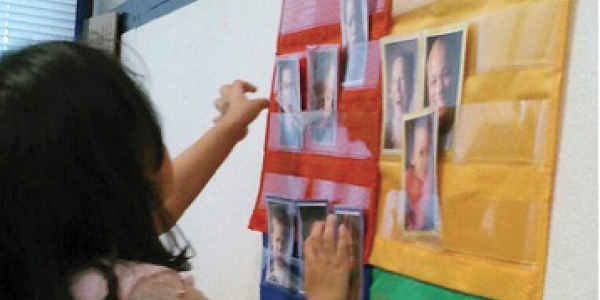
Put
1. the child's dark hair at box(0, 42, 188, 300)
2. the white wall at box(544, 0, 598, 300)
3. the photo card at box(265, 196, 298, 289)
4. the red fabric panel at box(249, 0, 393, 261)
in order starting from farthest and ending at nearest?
1. the photo card at box(265, 196, 298, 289)
2. the red fabric panel at box(249, 0, 393, 261)
3. the child's dark hair at box(0, 42, 188, 300)
4. the white wall at box(544, 0, 598, 300)

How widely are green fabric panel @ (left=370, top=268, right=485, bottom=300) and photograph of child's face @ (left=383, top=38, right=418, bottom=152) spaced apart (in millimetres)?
143

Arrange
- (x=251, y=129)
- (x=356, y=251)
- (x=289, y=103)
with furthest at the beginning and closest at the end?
(x=251, y=129)
(x=289, y=103)
(x=356, y=251)

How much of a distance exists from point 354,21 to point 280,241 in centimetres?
32

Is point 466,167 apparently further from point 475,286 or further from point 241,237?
point 241,237

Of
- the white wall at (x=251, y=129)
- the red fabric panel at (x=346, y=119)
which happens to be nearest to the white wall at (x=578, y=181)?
the white wall at (x=251, y=129)

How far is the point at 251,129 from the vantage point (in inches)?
40.8

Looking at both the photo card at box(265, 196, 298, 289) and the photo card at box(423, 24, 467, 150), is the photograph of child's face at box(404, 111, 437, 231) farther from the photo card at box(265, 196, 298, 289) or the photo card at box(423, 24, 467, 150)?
the photo card at box(265, 196, 298, 289)

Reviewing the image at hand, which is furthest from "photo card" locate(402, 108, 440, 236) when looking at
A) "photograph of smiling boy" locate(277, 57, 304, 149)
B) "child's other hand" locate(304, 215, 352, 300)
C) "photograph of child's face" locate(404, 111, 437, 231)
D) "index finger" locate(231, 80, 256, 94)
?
"index finger" locate(231, 80, 256, 94)

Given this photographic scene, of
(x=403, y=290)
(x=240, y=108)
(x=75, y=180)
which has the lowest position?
(x=403, y=290)

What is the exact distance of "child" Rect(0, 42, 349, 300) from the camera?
0.62 metres

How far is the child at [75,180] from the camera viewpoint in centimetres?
62

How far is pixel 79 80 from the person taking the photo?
0.64 meters

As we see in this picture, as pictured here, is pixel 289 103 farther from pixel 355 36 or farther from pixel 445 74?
pixel 445 74

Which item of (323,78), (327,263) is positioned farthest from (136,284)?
(323,78)
